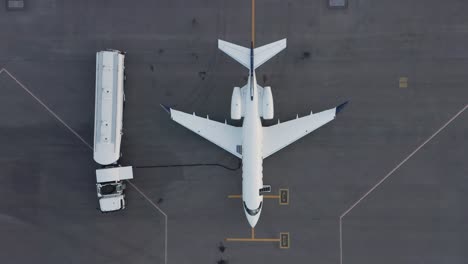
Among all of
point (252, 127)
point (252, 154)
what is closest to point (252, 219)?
point (252, 154)

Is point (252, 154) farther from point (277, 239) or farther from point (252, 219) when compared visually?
point (277, 239)

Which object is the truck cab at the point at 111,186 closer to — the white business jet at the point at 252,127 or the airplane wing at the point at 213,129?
the airplane wing at the point at 213,129

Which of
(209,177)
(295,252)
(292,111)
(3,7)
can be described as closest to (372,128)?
(292,111)

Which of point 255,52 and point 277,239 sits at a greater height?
point 255,52

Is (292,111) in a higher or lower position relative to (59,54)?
lower

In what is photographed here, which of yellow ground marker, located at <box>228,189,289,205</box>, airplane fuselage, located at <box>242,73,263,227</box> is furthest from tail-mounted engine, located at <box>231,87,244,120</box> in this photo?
yellow ground marker, located at <box>228,189,289,205</box>

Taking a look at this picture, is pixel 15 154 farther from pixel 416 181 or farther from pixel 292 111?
pixel 416 181
